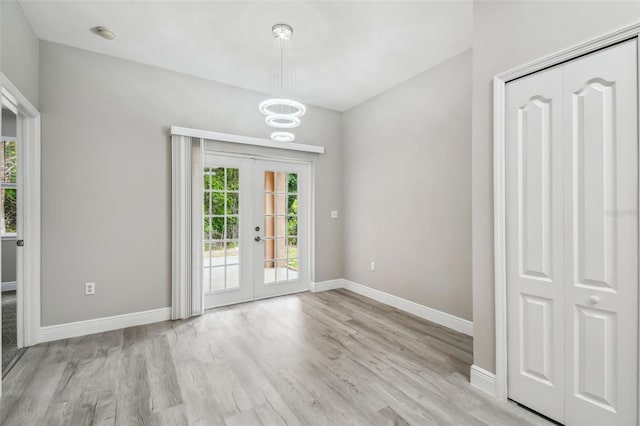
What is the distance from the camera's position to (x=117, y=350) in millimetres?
2818

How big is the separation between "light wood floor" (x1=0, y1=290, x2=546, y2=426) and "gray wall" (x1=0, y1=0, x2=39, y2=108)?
2326 mm

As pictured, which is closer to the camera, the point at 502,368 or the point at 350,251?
the point at 502,368

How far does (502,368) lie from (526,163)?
1361mm

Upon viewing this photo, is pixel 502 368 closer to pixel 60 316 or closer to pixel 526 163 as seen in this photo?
pixel 526 163

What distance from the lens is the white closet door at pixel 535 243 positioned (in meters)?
1.82

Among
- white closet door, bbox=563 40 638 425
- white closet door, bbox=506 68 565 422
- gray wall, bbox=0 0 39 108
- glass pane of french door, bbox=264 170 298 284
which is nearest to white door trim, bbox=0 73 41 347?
gray wall, bbox=0 0 39 108

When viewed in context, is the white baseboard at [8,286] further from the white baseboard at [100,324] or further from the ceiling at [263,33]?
the ceiling at [263,33]

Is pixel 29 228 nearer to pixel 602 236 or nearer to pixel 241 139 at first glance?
pixel 241 139

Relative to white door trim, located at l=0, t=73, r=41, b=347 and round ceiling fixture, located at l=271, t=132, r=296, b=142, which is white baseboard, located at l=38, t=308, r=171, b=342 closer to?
white door trim, located at l=0, t=73, r=41, b=347

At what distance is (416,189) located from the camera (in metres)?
3.76

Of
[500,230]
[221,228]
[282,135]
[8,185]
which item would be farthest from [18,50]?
[500,230]

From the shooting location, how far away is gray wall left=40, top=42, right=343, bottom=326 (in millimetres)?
3053

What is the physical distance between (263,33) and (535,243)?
9.28 feet

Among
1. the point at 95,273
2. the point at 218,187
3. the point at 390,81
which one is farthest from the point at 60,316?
the point at 390,81
